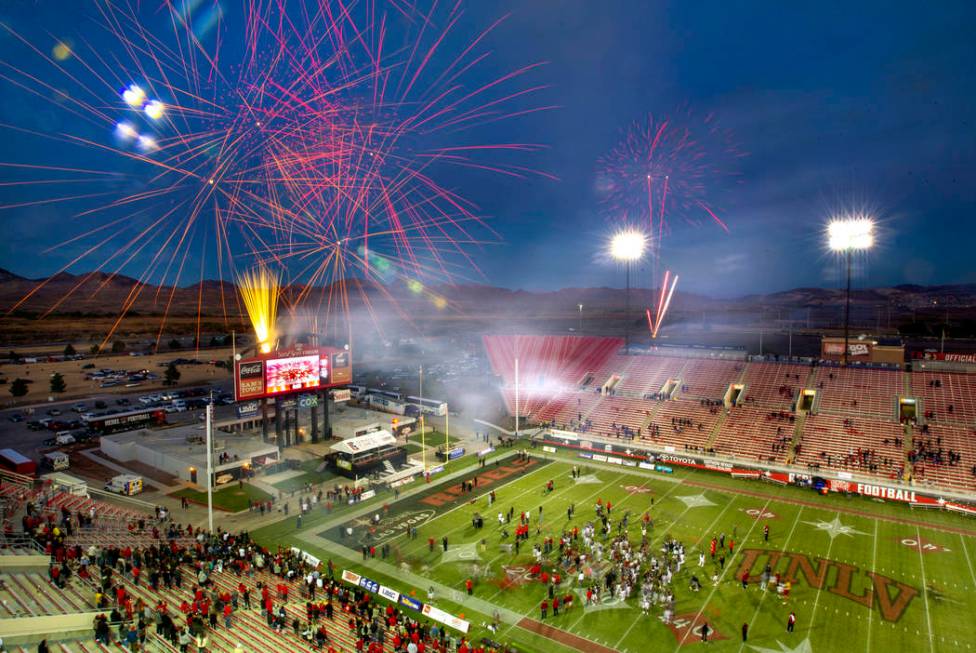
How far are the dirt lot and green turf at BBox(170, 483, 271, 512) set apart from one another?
4373cm

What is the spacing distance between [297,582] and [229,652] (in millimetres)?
5811

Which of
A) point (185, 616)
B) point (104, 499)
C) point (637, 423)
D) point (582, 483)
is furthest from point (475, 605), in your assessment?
point (637, 423)

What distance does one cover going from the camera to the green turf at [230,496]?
31.6m

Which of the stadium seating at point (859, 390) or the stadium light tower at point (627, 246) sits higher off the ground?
the stadium light tower at point (627, 246)

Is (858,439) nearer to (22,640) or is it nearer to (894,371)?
(894,371)

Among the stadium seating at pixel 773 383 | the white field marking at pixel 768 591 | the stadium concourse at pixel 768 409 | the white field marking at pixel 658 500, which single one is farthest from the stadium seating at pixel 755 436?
the white field marking at pixel 768 591

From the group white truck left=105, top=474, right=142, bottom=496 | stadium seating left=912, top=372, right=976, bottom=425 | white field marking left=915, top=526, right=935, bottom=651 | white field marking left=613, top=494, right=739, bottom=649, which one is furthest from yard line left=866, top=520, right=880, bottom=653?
white truck left=105, top=474, right=142, bottom=496

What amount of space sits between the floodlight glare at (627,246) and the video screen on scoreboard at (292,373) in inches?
1229

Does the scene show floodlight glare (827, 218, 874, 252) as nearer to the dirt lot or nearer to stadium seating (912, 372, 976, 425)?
stadium seating (912, 372, 976, 425)

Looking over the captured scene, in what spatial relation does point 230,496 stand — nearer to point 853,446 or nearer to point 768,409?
point 768,409

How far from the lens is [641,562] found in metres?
23.8

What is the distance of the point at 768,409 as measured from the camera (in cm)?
4450

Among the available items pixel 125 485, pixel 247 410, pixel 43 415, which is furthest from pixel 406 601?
pixel 43 415

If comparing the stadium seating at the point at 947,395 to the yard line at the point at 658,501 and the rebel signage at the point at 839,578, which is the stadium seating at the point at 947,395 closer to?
the yard line at the point at 658,501
